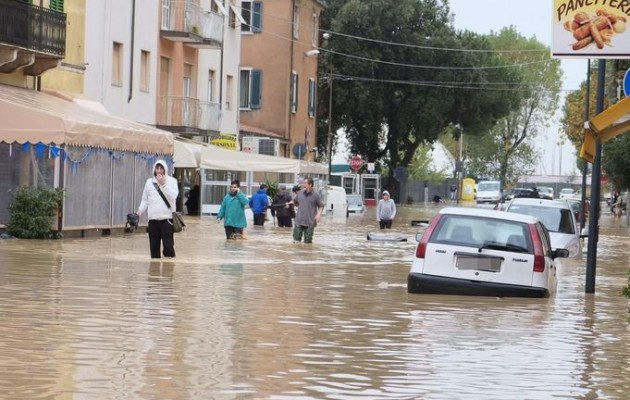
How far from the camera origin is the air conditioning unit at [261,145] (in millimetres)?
62125

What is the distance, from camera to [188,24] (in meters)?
50.6

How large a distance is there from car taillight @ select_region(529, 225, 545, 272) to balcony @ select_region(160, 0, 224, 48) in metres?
31.4

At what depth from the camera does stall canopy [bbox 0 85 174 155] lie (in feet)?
101

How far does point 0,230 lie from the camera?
31.7 metres

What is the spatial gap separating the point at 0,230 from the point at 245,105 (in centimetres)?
3720

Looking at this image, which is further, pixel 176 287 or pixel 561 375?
pixel 176 287

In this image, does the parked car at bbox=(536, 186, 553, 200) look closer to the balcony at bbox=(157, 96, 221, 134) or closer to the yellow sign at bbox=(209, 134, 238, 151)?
the yellow sign at bbox=(209, 134, 238, 151)

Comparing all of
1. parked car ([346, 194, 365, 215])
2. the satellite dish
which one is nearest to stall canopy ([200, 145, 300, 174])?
the satellite dish

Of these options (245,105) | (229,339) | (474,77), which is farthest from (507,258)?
(474,77)

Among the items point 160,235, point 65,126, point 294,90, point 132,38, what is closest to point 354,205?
point 294,90

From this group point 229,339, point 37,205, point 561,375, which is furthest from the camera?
point 37,205

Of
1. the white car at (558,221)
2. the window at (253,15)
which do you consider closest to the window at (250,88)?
the window at (253,15)

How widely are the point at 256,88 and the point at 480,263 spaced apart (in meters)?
49.3

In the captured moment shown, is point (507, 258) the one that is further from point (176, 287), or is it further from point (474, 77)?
point (474, 77)
